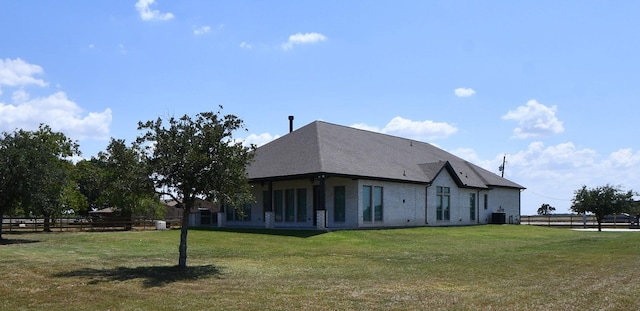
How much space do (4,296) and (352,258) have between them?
1206cm

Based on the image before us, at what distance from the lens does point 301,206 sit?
38125 millimetres

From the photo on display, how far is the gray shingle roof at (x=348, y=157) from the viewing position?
3622cm

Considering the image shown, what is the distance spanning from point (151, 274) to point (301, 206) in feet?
72.3

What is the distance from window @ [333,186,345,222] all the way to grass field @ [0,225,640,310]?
840 centimetres

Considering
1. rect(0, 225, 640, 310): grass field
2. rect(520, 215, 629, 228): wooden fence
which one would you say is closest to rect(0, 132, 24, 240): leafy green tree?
rect(0, 225, 640, 310): grass field

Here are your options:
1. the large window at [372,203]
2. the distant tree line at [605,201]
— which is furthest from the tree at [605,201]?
the large window at [372,203]

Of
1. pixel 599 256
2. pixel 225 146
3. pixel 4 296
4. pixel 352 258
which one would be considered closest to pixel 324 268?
pixel 352 258

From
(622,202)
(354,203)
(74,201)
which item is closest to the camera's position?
(354,203)

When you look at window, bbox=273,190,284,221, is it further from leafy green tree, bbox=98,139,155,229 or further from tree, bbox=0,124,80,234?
leafy green tree, bbox=98,139,155,229

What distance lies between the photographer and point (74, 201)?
4297cm

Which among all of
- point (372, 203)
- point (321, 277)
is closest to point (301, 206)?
point (372, 203)

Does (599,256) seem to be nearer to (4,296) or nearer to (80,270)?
(80,270)

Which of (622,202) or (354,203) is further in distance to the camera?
(622,202)

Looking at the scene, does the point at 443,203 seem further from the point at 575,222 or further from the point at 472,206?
the point at 575,222
